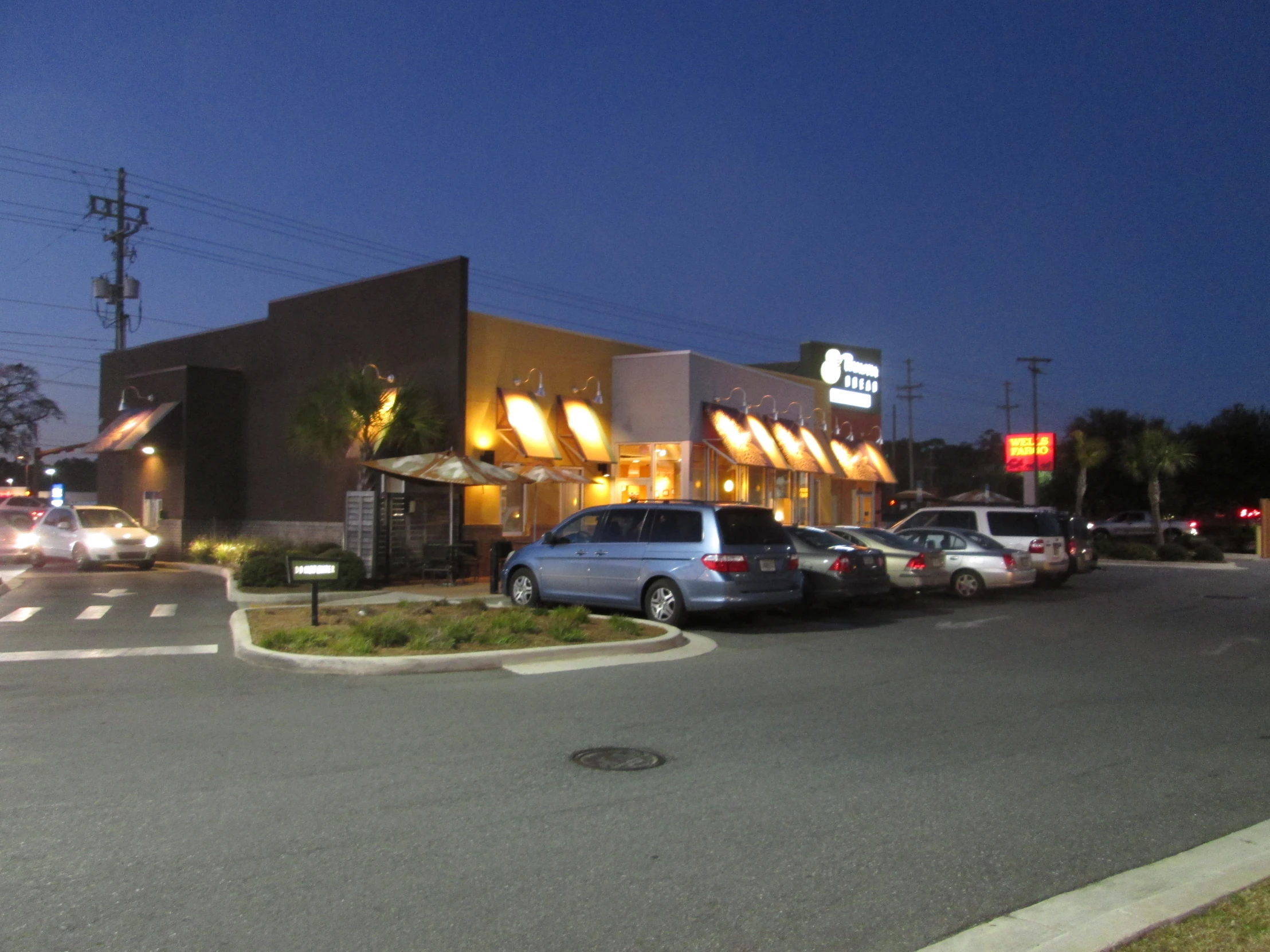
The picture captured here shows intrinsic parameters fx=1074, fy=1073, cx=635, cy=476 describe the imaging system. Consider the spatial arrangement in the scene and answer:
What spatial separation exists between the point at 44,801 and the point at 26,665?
6.04m

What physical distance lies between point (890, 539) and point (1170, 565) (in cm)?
1918

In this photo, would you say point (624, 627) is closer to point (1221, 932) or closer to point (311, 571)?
point (311, 571)

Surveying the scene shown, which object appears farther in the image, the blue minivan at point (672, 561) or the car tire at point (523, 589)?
the car tire at point (523, 589)

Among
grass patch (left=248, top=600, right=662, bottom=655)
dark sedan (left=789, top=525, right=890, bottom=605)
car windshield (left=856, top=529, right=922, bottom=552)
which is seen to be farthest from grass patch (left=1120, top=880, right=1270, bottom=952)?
car windshield (left=856, top=529, right=922, bottom=552)

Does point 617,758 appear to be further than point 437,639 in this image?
No

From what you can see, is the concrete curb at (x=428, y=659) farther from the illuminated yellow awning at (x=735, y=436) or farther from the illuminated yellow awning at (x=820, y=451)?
the illuminated yellow awning at (x=820, y=451)

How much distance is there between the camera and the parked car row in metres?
14.6

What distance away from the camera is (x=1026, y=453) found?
52469 mm

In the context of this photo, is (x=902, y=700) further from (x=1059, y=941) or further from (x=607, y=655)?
(x=1059, y=941)

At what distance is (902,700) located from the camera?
977 centimetres

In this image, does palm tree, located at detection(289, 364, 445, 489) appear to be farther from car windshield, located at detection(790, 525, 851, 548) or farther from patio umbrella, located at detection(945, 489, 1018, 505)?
patio umbrella, located at detection(945, 489, 1018, 505)

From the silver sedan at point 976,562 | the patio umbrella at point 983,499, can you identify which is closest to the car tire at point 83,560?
the silver sedan at point 976,562

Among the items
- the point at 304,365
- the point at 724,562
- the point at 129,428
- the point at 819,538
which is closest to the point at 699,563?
the point at 724,562

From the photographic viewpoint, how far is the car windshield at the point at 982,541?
2078cm
